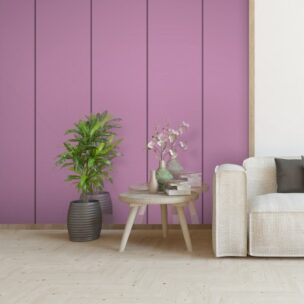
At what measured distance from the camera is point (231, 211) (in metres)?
2.79

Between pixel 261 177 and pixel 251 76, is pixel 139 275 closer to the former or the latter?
pixel 261 177

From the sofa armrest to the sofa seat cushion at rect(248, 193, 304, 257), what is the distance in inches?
2.7

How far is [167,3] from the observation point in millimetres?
3945

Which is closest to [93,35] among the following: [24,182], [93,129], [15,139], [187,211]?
[93,129]

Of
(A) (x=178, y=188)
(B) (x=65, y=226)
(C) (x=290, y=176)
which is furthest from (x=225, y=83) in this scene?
(B) (x=65, y=226)

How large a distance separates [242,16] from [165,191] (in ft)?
6.57

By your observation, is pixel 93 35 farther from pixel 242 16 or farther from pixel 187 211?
pixel 187 211

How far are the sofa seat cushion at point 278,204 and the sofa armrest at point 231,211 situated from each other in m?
0.12

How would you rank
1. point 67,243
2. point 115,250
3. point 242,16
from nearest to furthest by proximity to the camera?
1. point 115,250
2. point 67,243
3. point 242,16

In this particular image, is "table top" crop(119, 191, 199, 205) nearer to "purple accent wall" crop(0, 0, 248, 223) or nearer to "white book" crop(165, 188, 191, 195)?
"white book" crop(165, 188, 191, 195)

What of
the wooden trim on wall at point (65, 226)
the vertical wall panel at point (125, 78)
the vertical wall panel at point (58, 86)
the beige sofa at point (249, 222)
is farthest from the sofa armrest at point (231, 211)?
the vertical wall panel at point (58, 86)

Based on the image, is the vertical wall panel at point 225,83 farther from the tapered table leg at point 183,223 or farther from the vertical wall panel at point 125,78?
the tapered table leg at point 183,223

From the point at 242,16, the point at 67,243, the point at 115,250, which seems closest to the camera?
the point at 115,250

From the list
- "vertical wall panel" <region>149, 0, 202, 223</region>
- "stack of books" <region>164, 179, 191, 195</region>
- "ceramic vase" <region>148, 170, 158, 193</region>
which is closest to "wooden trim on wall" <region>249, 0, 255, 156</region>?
"vertical wall panel" <region>149, 0, 202, 223</region>
